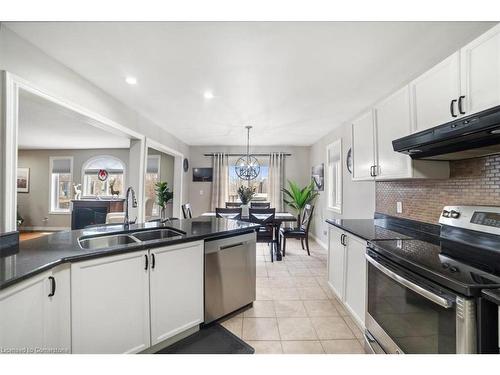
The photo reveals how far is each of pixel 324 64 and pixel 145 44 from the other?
1.50 meters

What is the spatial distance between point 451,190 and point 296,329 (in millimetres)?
1716

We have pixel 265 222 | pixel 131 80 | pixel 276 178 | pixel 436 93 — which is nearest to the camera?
pixel 436 93

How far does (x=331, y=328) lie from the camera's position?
1968 mm

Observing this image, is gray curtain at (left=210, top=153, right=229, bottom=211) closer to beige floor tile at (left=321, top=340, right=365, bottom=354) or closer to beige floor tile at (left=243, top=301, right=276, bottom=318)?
beige floor tile at (left=243, top=301, right=276, bottom=318)

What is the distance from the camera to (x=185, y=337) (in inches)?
71.0

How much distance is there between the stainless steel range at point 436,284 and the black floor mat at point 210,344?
94 centimetres

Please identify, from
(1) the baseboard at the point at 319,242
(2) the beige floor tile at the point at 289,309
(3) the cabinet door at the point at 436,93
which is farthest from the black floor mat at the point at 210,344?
(1) the baseboard at the point at 319,242

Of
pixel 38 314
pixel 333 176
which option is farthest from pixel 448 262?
pixel 333 176

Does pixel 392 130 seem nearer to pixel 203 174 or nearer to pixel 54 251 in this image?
pixel 54 251

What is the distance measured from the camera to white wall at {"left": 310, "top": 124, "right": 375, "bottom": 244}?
3061 mm

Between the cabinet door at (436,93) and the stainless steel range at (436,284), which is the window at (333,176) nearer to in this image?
the cabinet door at (436,93)

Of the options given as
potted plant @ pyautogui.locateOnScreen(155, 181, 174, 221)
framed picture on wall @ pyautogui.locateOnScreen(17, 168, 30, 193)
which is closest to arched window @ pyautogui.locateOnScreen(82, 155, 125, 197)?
framed picture on wall @ pyautogui.locateOnScreen(17, 168, 30, 193)

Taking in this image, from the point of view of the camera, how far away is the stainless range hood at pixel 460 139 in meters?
1.06
